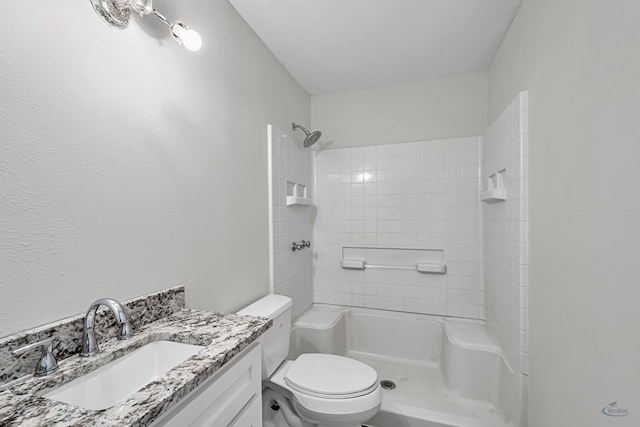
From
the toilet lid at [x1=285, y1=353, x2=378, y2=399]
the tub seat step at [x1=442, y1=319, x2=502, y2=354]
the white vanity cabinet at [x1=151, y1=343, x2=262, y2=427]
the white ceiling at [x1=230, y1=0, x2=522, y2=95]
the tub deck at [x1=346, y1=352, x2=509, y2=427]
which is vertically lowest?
the tub deck at [x1=346, y1=352, x2=509, y2=427]

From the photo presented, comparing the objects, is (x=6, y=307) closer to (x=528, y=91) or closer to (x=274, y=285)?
(x=274, y=285)

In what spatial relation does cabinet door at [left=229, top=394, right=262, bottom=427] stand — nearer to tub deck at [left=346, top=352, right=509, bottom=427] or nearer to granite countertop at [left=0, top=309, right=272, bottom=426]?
granite countertop at [left=0, top=309, right=272, bottom=426]

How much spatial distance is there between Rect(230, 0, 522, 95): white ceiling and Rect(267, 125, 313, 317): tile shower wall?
565 mm

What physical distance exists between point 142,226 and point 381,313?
1949 mm

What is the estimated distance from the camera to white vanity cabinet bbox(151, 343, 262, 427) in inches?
25.8

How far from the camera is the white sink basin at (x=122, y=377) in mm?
667

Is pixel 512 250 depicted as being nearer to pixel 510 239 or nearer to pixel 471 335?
pixel 510 239

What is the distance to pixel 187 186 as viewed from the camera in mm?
1165

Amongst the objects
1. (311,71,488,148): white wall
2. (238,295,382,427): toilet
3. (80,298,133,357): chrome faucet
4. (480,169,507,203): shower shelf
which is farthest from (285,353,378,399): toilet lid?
(311,71,488,148): white wall

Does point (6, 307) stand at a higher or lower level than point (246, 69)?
lower

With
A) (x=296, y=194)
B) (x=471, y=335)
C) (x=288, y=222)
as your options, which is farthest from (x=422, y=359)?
(x=296, y=194)

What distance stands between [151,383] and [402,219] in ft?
6.73

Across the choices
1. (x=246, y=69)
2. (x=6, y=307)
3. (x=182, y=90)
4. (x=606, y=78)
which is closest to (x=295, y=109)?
(x=246, y=69)

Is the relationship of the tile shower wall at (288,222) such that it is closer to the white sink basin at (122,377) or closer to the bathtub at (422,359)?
the bathtub at (422,359)
